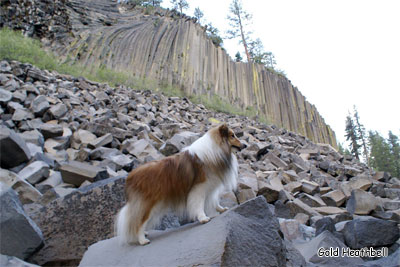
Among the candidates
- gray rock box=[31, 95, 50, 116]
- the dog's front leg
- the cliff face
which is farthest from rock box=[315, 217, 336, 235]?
the cliff face

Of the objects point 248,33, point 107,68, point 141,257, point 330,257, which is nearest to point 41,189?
point 141,257

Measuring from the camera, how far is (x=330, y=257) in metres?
3.01

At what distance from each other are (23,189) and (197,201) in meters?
2.64

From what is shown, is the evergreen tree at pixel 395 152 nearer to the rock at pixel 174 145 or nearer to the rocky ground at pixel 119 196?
the rocky ground at pixel 119 196

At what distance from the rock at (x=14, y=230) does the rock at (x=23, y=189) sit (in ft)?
3.72

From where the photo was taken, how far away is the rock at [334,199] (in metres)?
5.57

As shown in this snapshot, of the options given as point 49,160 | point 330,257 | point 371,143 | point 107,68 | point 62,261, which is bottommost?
point 371,143

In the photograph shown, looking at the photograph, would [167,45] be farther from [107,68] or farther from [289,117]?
[289,117]

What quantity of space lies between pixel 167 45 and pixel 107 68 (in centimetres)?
456

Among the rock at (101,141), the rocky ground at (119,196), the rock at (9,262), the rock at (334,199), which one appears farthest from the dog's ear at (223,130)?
the rock at (101,141)

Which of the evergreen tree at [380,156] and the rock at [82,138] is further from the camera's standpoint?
the evergreen tree at [380,156]

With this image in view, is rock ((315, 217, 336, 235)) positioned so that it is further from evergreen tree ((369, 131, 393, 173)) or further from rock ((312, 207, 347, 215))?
evergreen tree ((369, 131, 393, 173))

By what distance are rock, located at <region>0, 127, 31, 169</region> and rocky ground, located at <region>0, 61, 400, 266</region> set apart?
2cm

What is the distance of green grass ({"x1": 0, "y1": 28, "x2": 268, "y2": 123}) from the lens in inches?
Result: 481
